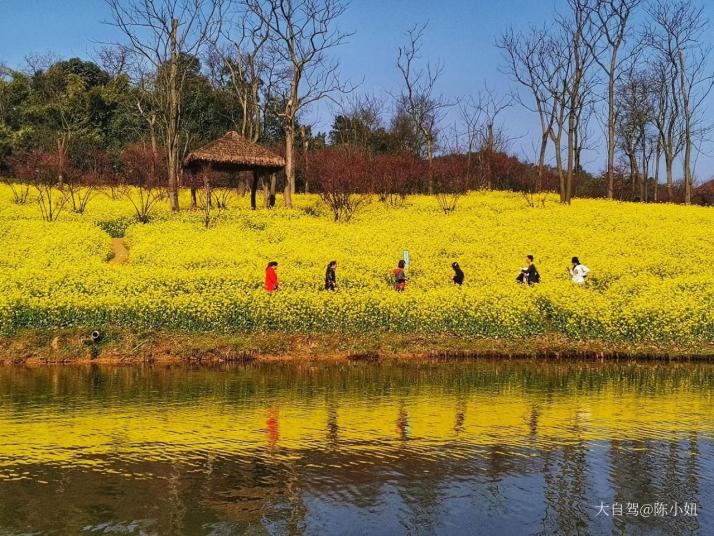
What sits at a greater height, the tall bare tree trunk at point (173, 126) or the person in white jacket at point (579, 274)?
the tall bare tree trunk at point (173, 126)

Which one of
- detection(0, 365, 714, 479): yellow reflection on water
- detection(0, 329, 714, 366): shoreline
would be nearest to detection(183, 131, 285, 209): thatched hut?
detection(0, 329, 714, 366): shoreline

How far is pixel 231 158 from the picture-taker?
123 feet

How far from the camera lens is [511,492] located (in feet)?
25.7

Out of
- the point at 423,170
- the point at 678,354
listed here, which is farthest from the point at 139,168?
the point at 678,354

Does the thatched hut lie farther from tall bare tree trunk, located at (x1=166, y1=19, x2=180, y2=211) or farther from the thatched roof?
tall bare tree trunk, located at (x1=166, y1=19, x2=180, y2=211)

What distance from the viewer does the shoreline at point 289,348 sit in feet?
57.3

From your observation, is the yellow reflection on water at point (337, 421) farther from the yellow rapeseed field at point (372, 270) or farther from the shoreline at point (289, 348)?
the yellow rapeseed field at point (372, 270)

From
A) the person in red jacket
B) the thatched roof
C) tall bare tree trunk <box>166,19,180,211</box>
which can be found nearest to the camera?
the person in red jacket

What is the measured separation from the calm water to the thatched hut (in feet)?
76.8

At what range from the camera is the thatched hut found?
37062 mm

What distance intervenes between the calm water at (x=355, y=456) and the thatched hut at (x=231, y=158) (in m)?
23.4

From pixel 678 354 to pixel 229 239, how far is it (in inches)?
767

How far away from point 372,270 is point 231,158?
15.3 m

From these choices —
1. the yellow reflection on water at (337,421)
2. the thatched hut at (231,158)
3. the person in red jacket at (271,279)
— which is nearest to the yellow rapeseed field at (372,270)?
the person in red jacket at (271,279)
